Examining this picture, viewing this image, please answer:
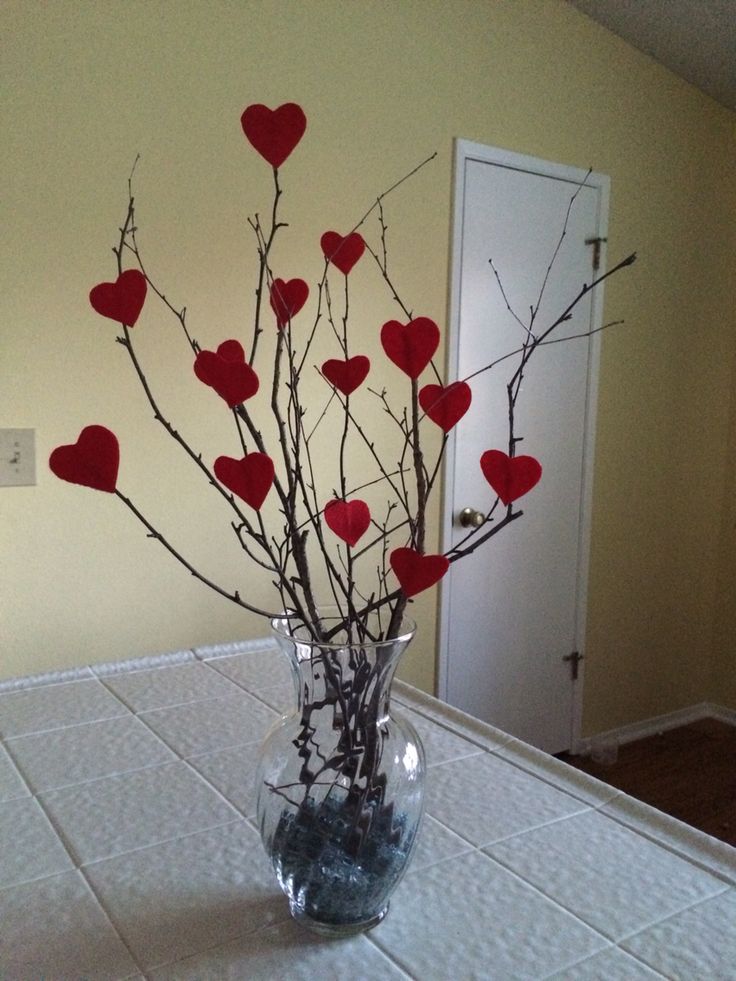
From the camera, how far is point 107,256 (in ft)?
6.31

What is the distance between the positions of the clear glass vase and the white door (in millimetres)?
1849

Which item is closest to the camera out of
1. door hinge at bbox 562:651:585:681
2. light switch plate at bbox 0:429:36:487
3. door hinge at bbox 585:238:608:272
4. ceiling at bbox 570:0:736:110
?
light switch plate at bbox 0:429:36:487

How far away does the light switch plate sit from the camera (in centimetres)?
184

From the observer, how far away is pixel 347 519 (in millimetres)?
675

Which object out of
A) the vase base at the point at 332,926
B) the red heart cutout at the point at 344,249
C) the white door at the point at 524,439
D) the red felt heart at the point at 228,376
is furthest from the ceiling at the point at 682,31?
the vase base at the point at 332,926

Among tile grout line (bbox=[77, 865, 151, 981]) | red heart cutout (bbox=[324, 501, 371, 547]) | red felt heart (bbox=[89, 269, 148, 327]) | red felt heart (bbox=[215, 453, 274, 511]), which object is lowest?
tile grout line (bbox=[77, 865, 151, 981])

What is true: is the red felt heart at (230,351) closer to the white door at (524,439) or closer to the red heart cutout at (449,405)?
the red heart cutout at (449,405)

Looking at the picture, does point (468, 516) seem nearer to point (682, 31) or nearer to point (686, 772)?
point (686, 772)

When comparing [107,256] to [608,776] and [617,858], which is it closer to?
[617,858]

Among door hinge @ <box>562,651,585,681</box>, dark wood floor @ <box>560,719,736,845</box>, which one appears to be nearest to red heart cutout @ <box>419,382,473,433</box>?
dark wood floor @ <box>560,719,736,845</box>

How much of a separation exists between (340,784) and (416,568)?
210 mm

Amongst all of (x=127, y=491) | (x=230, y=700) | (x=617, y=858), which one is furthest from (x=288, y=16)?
(x=617, y=858)

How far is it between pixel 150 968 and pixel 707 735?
3023 mm

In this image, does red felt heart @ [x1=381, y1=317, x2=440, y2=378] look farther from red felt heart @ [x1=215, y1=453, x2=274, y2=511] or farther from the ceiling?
the ceiling
